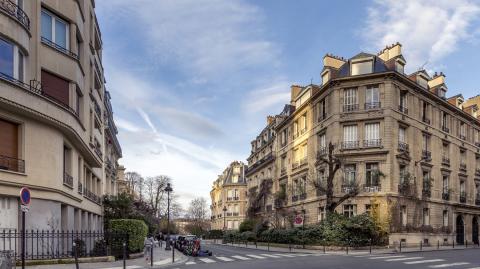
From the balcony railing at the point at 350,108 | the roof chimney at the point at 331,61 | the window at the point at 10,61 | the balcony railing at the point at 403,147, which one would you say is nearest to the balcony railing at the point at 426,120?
the balcony railing at the point at 403,147

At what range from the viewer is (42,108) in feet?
57.3

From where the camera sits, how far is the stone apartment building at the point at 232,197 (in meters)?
90.9

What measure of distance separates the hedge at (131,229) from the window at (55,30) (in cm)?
854

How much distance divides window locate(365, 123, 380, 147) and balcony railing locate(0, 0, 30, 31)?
27.1m

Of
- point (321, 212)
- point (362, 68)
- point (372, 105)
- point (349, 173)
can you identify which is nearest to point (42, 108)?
point (349, 173)

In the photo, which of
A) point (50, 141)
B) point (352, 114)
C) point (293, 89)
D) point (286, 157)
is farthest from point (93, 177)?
point (293, 89)

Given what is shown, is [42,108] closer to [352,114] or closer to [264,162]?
[352,114]

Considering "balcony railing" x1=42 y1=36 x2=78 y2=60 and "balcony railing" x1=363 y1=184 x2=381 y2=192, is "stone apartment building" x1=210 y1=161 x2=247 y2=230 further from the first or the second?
"balcony railing" x1=42 y1=36 x2=78 y2=60

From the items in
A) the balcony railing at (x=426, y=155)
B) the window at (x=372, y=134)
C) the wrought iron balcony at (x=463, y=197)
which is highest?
the window at (x=372, y=134)

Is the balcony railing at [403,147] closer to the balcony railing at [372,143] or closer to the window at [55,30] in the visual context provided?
the balcony railing at [372,143]

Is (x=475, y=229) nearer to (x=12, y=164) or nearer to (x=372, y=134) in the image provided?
(x=372, y=134)

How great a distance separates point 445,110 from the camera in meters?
43.2

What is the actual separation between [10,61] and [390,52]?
31927mm

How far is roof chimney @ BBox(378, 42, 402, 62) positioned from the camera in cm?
3862
